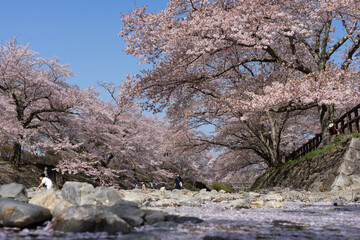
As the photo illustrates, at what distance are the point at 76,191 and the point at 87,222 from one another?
2826 mm

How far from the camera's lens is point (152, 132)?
32406mm

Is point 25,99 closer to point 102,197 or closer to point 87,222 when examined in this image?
point 102,197

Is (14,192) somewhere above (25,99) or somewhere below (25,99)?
below

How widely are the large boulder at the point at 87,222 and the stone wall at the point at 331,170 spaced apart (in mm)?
9680

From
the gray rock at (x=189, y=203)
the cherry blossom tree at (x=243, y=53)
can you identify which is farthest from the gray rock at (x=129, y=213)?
the cherry blossom tree at (x=243, y=53)

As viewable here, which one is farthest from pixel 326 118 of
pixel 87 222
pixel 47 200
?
pixel 87 222

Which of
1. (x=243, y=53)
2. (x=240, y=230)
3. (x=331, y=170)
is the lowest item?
(x=240, y=230)

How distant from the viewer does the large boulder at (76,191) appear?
6.12 m

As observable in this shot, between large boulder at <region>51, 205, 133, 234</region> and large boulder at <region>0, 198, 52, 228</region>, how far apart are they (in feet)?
0.89

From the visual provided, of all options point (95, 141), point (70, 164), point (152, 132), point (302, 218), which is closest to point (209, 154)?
point (152, 132)

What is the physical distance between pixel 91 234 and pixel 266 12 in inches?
465

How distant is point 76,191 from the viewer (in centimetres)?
623

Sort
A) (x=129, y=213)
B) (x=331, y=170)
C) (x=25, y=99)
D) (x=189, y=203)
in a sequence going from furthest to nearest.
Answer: (x=25, y=99)
(x=331, y=170)
(x=189, y=203)
(x=129, y=213)

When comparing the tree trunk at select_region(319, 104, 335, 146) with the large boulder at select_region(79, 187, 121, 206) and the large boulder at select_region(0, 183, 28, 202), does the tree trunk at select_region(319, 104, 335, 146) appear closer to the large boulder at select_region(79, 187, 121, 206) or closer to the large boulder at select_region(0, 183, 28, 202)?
the large boulder at select_region(79, 187, 121, 206)
